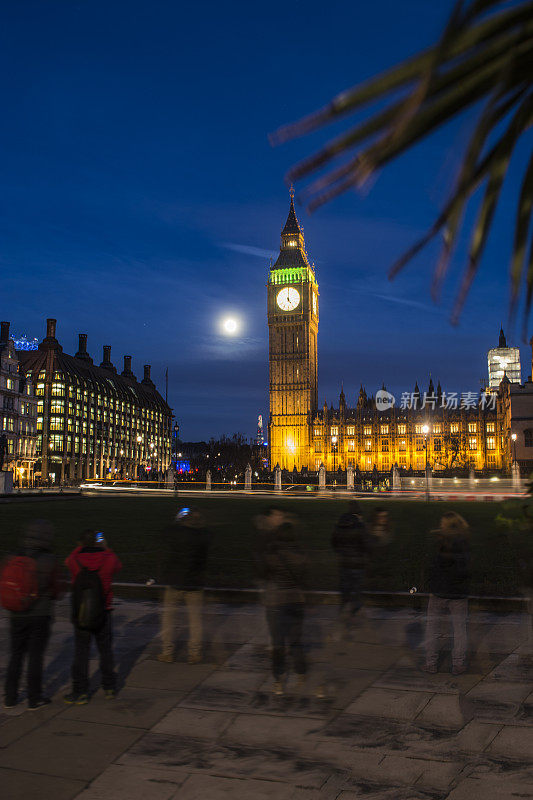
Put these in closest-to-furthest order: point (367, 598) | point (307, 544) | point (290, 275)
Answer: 1. point (367, 598)
2. point (307, 544)
3. point (290, 275)

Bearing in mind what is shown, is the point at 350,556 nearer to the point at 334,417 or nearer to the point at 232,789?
the point at 232,789

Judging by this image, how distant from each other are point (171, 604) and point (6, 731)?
324 cm

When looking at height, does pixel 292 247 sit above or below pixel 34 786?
above

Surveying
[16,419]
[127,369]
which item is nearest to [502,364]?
[127,369]

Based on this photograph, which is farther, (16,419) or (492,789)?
(16,419)

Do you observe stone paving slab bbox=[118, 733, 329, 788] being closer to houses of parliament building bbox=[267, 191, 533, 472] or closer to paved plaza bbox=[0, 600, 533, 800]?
paved plaza bbox=[0, 600, 533, 800]

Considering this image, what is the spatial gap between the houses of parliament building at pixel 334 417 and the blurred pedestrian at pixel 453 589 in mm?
118267

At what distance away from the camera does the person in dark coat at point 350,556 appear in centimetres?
1053

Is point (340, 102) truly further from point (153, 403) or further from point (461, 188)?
point (153, 403)

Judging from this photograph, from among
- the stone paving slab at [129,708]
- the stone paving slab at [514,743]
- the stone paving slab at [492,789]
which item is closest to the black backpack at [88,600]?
the stone paving slab at [129,708]

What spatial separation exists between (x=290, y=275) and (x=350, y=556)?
140 metres

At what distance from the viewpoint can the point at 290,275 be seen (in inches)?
5797

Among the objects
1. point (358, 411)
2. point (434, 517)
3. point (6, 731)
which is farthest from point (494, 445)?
point (6, 731)

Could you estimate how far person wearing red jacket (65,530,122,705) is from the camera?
296 inches
